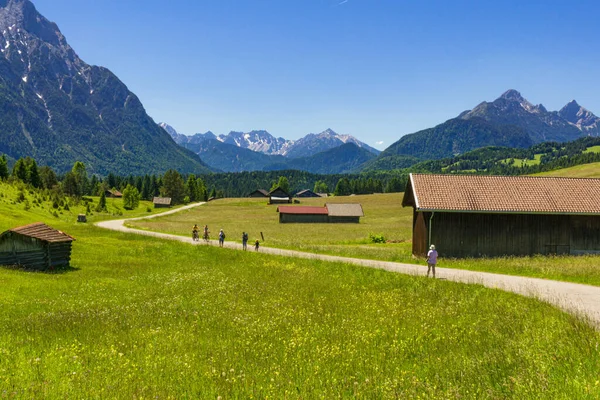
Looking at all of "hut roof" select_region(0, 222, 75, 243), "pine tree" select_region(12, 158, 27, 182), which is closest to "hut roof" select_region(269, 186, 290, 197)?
"pine tree" select_region(12, 158, 27, 182)

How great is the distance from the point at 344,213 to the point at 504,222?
202 feet

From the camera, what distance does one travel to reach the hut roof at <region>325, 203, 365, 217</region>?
95.8m

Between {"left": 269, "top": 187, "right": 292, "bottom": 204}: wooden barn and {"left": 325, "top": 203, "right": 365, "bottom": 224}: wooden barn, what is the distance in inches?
2367

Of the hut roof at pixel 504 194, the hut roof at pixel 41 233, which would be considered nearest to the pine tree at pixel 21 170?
the hut roof at pixel 41 233

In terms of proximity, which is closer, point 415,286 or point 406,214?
point 415,286

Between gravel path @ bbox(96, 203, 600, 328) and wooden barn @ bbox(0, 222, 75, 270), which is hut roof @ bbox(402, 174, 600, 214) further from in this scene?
wooden barn @ bbox(0, 222, 75, 270)

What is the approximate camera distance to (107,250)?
3378 cm

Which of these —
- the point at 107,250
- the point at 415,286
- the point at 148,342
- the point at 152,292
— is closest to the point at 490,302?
the point at 415,286

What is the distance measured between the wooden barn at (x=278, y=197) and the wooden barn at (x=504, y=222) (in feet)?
399

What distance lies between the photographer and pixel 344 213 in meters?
96.0

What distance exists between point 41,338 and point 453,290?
15.6 meters

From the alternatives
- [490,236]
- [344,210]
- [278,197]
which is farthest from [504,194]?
[278,197]

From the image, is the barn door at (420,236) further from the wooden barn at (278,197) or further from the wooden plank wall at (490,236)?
the wooden barn at (278,197)

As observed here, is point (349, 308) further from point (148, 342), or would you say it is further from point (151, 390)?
point (151, 390)
